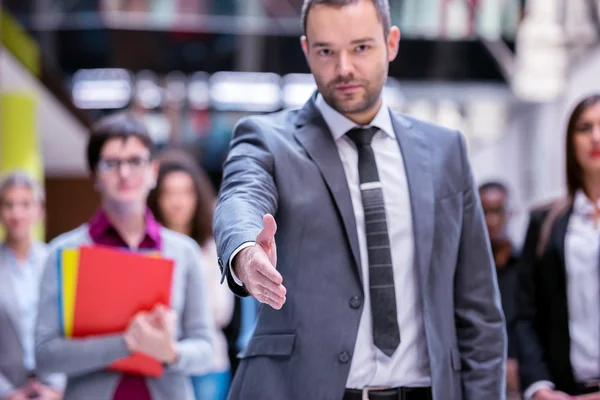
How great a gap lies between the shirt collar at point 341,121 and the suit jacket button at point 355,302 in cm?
38

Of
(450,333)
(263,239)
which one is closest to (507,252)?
(450,333)

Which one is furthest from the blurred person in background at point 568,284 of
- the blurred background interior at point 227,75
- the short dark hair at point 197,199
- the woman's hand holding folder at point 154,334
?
the blurred background interior at point 227,75

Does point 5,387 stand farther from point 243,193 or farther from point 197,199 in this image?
point 243,193

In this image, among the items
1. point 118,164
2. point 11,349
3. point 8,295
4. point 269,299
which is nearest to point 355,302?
point 269,299

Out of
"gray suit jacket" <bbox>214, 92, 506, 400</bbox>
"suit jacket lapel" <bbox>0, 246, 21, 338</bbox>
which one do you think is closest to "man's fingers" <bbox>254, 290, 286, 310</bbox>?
"gray suit jacket" <bbox>214, 92, 506, 400</bbox>

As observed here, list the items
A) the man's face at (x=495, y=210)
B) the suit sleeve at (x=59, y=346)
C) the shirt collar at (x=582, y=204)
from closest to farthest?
the suit sleeve at (x=59, y=346)
the shirt collar at (x=582, y=204)
the man's face at (x=495, y=210)

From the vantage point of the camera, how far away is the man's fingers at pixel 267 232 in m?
1.60

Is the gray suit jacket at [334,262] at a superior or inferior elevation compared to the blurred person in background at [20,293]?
superior

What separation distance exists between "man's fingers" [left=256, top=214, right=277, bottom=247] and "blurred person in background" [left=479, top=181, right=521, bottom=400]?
8.02ft

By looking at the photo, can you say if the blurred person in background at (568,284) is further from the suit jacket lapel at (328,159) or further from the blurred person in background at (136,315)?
the suit jacket lapel at (328,159)

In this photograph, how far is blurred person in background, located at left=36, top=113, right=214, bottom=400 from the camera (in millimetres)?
2873

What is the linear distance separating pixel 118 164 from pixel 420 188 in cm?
134

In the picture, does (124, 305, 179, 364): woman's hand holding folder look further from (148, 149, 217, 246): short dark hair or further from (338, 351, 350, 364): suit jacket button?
(148, 149, 217, 246): short dark hair

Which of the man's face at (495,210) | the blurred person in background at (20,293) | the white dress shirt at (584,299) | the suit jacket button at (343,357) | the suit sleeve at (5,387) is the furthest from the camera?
the man's face at (495,210)
